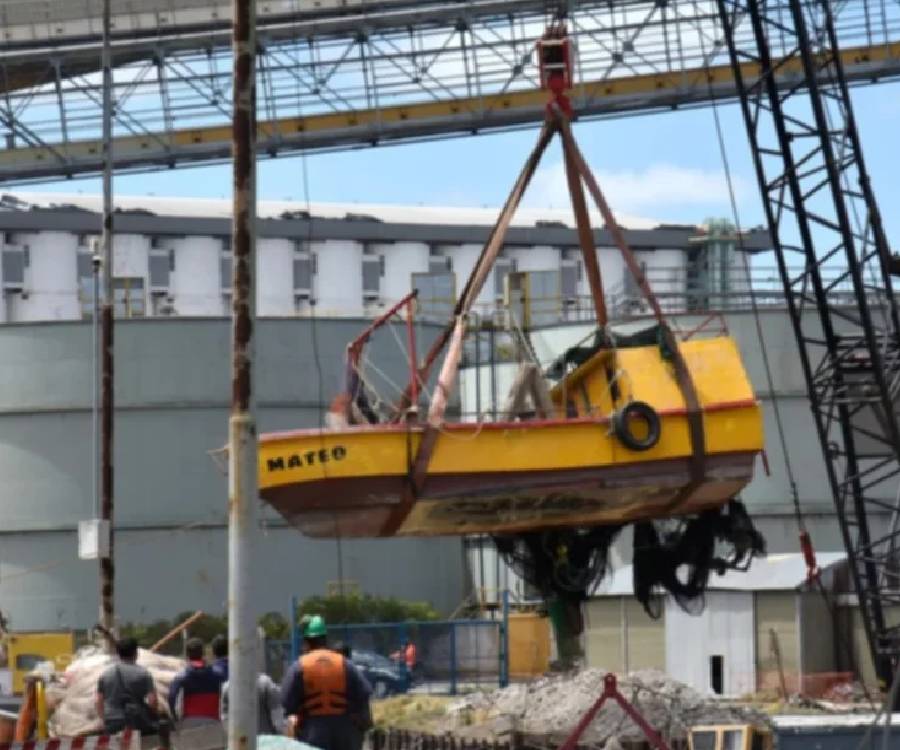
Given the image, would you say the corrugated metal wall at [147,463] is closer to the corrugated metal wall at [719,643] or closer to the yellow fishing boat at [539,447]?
the corrugated metal wall at [719,643]

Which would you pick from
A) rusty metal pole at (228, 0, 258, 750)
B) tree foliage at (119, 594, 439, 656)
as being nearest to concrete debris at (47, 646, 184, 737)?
rusty metal pole at (228, 0, 258, 750)

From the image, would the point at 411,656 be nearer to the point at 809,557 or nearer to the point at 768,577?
the point at 768,577

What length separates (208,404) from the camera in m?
55.6

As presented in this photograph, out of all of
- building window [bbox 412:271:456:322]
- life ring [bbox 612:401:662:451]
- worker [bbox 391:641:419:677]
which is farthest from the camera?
building window [bbox 412:271:456:322]

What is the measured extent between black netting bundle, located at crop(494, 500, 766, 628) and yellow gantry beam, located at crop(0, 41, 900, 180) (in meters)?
26.3

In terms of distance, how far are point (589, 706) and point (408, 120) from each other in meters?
31.2

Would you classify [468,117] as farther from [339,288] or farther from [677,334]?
[339,288]

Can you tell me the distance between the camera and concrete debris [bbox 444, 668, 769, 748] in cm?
2239

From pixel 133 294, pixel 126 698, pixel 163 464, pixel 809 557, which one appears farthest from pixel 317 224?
pixel 126 698

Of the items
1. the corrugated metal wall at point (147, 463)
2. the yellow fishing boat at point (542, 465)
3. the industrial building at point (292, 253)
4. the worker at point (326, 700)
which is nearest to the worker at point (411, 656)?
the yellow fishing boat at point (542, 465)

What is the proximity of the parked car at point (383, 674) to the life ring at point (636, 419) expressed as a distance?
1314 cm

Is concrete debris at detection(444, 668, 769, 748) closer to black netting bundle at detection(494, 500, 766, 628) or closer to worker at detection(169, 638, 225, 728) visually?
black netting bundle at detection(494, 500, 766, 628)

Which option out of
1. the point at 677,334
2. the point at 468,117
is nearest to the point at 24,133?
the point at 468,117

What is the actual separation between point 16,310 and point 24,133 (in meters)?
34.9
